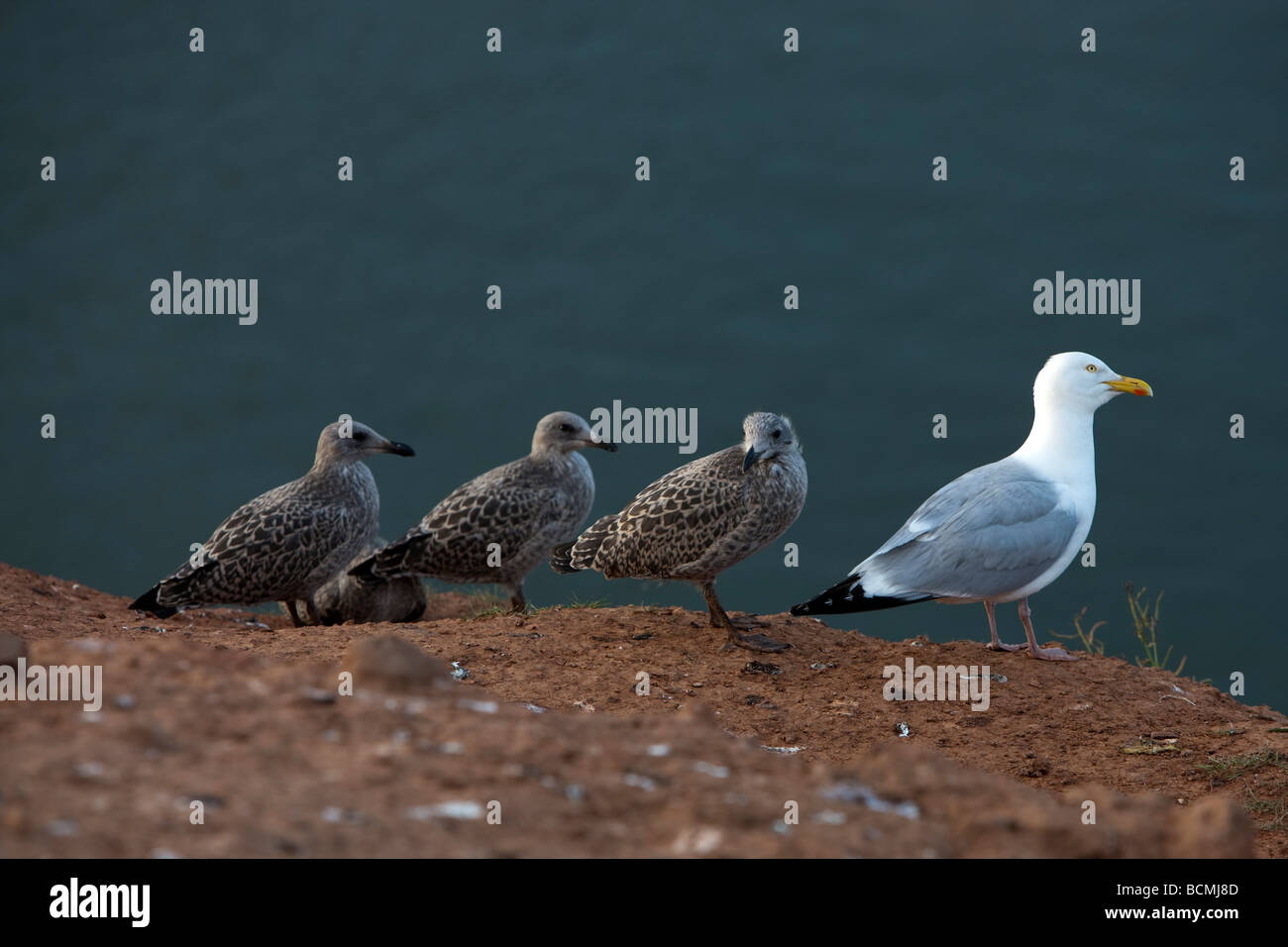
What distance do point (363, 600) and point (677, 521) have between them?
2347 millimetres

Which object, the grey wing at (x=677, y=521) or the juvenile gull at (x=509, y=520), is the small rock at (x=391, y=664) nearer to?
the grey wing at (x=677, y=521)

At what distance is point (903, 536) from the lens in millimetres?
6105

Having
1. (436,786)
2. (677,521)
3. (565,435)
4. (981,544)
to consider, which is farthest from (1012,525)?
(436,786)

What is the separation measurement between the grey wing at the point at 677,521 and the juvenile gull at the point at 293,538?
5.46 ft

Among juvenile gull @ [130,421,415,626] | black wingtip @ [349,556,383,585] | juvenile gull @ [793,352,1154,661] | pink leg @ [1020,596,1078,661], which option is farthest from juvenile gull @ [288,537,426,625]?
pink leg @ [1020,596,1078,661]

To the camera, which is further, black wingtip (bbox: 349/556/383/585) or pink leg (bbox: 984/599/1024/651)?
black wingtip (bbox: 349/556/383/585)

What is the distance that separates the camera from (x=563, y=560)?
22.6 ft

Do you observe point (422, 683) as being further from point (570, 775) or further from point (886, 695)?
point (886, 695)

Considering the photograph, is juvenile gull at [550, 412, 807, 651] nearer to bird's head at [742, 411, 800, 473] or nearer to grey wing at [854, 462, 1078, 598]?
bird's head at [742, 411, 800, 473]

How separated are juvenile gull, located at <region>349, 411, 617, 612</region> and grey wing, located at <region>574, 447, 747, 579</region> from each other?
70 centimetres

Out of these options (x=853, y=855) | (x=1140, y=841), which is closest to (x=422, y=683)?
(x=853, y=855)

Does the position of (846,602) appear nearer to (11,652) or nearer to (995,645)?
(995,645)

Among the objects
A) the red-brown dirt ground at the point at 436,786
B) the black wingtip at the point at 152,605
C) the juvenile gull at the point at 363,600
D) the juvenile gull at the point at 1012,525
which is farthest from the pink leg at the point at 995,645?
the black wingtip at the point at 152,605

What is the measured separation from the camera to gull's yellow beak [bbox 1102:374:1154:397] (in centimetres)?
629
